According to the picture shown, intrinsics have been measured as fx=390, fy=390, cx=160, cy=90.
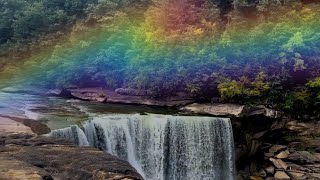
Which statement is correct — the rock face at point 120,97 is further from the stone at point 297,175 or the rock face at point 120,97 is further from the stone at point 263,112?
the stone at point 297,175

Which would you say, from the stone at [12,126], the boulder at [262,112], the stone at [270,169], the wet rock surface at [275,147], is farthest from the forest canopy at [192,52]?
the stone at [12,126]

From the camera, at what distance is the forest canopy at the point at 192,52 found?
18266 mm

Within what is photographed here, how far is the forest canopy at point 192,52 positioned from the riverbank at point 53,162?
36.6ft

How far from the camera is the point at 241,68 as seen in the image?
19.4m

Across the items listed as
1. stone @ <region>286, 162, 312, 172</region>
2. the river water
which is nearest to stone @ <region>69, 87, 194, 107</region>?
the river water

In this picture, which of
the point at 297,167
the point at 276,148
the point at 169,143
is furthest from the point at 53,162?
the point at 276,148

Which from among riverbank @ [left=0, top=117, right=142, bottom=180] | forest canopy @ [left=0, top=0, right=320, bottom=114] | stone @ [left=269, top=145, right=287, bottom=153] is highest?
forest canopy @ [left=0, top=0, right=320, bottom=114]

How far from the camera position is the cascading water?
1364 centimetres

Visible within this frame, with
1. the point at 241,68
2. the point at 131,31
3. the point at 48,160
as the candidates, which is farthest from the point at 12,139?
the point at 131,31

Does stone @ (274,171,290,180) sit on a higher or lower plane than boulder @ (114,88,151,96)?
lower

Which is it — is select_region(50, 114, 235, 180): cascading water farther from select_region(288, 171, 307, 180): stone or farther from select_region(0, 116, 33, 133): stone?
select_region(0, 116, 33, 133): stone

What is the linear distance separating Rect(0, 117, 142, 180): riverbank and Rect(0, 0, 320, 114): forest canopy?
11.2 m

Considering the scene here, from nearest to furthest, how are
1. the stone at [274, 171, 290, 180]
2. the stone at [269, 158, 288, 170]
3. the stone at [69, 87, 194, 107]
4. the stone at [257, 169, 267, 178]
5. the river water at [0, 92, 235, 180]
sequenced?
the river water at [0, 92, 235, 180] → the stone at [274, 171, 290, 180] → the stone at [269, 158, 288, 170] → the stone at [257, 169, 267, 178] → the stone at [69, 87, 194, 107]

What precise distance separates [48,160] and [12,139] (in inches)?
82.8
